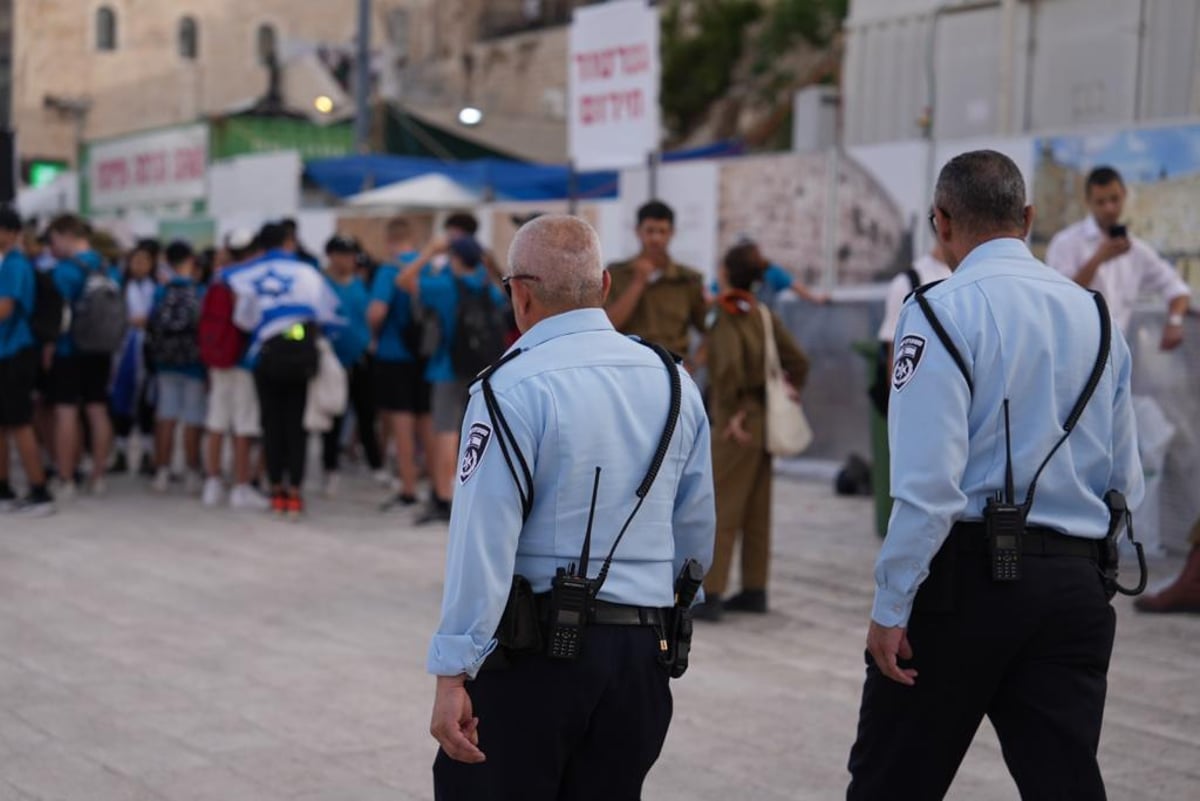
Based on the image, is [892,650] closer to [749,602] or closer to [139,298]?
[749,602]

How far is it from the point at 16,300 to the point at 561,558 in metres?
8.54

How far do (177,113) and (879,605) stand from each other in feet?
153

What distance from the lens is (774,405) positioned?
8344mm

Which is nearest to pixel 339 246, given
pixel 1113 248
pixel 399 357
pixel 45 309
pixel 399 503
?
pixel 399 357

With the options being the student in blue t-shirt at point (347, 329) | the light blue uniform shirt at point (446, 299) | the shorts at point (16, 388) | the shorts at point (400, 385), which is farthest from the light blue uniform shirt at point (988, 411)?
the shorts at point (16, 388)

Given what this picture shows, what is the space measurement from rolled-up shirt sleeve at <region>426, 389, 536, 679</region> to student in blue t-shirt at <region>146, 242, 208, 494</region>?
943cm

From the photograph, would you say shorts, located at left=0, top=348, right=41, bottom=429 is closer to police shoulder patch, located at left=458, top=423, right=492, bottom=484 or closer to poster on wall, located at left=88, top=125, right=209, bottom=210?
police shoulder patch, located at left=458, top=423, right=492, bottom=484

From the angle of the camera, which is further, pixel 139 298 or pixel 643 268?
pixel 139 298

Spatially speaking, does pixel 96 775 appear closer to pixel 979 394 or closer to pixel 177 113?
pixel 979 394

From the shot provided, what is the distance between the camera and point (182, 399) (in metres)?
12.9

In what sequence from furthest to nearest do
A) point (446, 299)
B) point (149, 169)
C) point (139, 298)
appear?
point (149, 169)
point (139, 298)
point (446, 299)

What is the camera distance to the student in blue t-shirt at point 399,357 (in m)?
11.8

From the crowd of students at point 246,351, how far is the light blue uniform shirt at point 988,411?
697 centimetres

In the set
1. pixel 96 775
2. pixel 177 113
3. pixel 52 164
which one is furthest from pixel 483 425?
pixel 177 113
